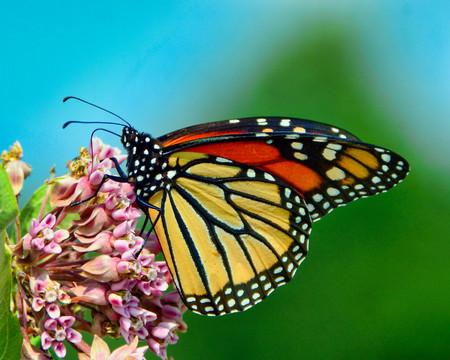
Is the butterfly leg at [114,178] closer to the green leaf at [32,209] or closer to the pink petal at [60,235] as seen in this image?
the pink petal at [60,235]

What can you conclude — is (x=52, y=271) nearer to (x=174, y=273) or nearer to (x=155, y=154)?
(x=174, y=273)

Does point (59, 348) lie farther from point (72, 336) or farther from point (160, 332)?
point (160, 332)

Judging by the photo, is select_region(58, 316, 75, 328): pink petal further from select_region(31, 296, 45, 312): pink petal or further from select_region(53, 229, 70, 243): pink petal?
select_region(53, 229, 70, 243): pink petal

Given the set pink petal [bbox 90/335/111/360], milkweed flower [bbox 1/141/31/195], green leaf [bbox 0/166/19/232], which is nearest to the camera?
green leaf [bbox 0/166/19/232]

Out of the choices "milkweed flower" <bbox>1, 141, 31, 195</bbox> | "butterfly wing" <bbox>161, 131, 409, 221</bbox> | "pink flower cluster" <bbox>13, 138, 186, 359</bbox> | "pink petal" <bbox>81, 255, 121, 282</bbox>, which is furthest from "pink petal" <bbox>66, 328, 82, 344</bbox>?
"butterfly wing" <bbox>161, 131, 409, 221</bbox>

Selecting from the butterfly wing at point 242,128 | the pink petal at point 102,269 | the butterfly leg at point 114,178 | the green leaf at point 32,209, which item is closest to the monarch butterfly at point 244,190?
the butterfly wing at point 242,128

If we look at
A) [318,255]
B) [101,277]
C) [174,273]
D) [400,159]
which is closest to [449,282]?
[318,255]
